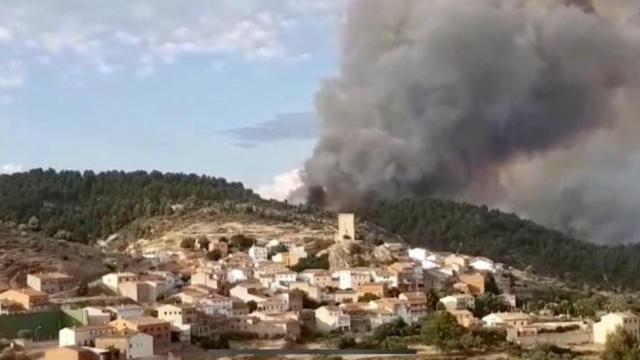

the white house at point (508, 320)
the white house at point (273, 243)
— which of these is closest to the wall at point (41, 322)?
Result: the white house at point (508, 320)

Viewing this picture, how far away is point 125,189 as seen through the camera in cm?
7656

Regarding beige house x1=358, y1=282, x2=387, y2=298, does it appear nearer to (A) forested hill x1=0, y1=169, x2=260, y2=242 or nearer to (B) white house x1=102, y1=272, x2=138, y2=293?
(B) white house x1=102, y1=272, x2=138, y2=293

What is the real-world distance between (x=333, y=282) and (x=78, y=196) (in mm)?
36339

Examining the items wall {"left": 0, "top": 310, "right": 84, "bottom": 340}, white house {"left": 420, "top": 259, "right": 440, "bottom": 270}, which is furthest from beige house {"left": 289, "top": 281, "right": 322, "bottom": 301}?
wall {"left": 0, "top": 310, "right": 84, "bottom": 340}

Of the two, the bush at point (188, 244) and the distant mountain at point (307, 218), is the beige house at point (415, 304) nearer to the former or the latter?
the bush at point (188, 244)

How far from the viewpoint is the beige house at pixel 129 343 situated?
29703 millimetres

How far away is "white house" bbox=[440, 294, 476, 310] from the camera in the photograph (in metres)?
40.0

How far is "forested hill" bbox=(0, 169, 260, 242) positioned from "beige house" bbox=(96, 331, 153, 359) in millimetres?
30118

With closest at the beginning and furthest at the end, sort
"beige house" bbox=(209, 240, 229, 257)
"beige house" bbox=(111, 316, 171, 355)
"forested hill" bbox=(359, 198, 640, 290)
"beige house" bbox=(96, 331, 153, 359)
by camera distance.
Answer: "beige house" bbox=(96, 331, 153, 359) → "beige house" bbox=(111, 316, 171, 355) → "beige house" bbox=(209, 240, 229, 257) → "forested hill" bbox=(359, 198, 640, 290)

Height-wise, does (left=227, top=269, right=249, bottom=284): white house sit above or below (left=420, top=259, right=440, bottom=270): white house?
below

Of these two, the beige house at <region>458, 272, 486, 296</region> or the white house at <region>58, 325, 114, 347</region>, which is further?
the beige house at <region>458, 272, 486, 296</region>

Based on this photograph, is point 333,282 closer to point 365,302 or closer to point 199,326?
point 365,302

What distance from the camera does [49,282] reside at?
129 ft

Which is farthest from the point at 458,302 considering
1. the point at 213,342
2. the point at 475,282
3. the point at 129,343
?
the point at 129,343
